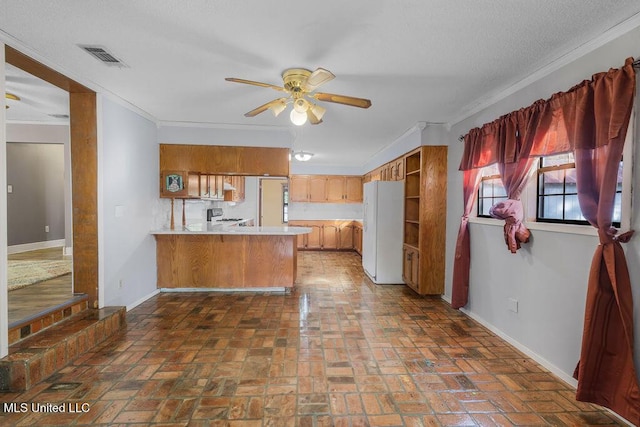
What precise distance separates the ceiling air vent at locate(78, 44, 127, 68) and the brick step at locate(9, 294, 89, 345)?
2085 mm

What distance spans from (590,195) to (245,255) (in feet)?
12.1

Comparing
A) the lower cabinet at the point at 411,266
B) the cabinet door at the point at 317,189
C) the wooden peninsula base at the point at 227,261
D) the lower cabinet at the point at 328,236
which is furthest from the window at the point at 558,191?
the cabinet door at the point at 317,189

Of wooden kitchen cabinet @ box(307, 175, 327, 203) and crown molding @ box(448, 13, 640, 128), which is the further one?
wooden kitchen cabinet @ box(307, 175, 327, 203)

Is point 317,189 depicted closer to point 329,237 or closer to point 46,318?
point 329,237

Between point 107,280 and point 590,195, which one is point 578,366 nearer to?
point 590,195

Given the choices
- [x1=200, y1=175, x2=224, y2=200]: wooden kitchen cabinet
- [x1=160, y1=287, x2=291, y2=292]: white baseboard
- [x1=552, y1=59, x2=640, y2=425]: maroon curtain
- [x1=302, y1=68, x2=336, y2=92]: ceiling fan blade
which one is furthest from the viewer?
[x1=200, y1=175, x2=224, y2=200]: wooden kitchen cabinet

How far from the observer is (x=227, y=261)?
4242 millimetres

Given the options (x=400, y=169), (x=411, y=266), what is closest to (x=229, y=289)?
(x=411, y=266)

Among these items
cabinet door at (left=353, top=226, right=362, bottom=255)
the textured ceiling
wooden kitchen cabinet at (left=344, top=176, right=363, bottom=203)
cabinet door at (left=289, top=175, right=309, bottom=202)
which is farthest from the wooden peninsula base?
wooden kitchen cabinet at (left=344, top=176, right=363, bottom=203)

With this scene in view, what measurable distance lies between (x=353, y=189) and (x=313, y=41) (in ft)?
20.0

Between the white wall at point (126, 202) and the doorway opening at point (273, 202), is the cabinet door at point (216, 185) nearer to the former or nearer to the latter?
the white wall at point (126, 202)

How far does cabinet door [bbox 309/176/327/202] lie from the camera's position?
7.98 meters

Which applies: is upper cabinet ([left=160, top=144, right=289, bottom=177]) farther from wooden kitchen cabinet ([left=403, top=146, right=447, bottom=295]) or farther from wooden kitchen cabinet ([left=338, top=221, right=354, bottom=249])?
wooden kitchen cabinet ([left=338, top=221, right=354, bottom=249])

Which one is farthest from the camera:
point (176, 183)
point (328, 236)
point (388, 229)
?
point (328, 236)
